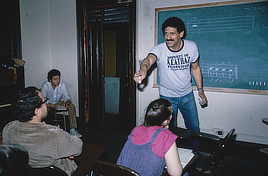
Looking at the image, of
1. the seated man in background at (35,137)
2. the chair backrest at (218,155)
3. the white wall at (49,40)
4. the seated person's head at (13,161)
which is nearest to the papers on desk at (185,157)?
the chair backrest at (218,155)

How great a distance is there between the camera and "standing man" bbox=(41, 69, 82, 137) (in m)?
3.46

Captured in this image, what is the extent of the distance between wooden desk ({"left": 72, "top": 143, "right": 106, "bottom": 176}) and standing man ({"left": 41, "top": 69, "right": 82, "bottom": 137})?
2020 mm

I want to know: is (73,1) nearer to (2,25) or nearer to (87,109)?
(2,25)

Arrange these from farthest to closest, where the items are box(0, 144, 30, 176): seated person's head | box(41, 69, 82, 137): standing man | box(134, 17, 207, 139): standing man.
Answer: box(41, 69, 82, 137): standing man, box(134, 17, 207, 139): standing man, box(0, 144, 30, 176): seated person's head

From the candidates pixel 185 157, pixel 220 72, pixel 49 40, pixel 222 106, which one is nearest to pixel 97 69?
pixel 49 40

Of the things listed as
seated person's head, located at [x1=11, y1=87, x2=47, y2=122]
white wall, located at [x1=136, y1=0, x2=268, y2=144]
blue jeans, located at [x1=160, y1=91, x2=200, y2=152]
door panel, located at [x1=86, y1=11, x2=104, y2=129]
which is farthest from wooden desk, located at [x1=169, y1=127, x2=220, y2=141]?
door panel, located at [x1=86, y1=11, x2=104, y2=129]

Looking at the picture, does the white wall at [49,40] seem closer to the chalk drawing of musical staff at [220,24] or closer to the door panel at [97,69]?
the door panel at [97,69]

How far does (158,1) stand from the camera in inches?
128

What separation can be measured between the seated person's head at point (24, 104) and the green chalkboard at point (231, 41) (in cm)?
252

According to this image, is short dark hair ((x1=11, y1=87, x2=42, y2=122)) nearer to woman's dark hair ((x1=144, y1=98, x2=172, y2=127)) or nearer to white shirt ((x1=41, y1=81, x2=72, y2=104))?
woman's dark hair ((x1=144, y1=98, x2=172, y2=127))

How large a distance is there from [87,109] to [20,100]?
268cm

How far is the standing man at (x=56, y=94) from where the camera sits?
11.3ft

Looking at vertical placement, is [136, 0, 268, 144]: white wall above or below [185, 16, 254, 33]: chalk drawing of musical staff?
below

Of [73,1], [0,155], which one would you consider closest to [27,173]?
[0,155]
